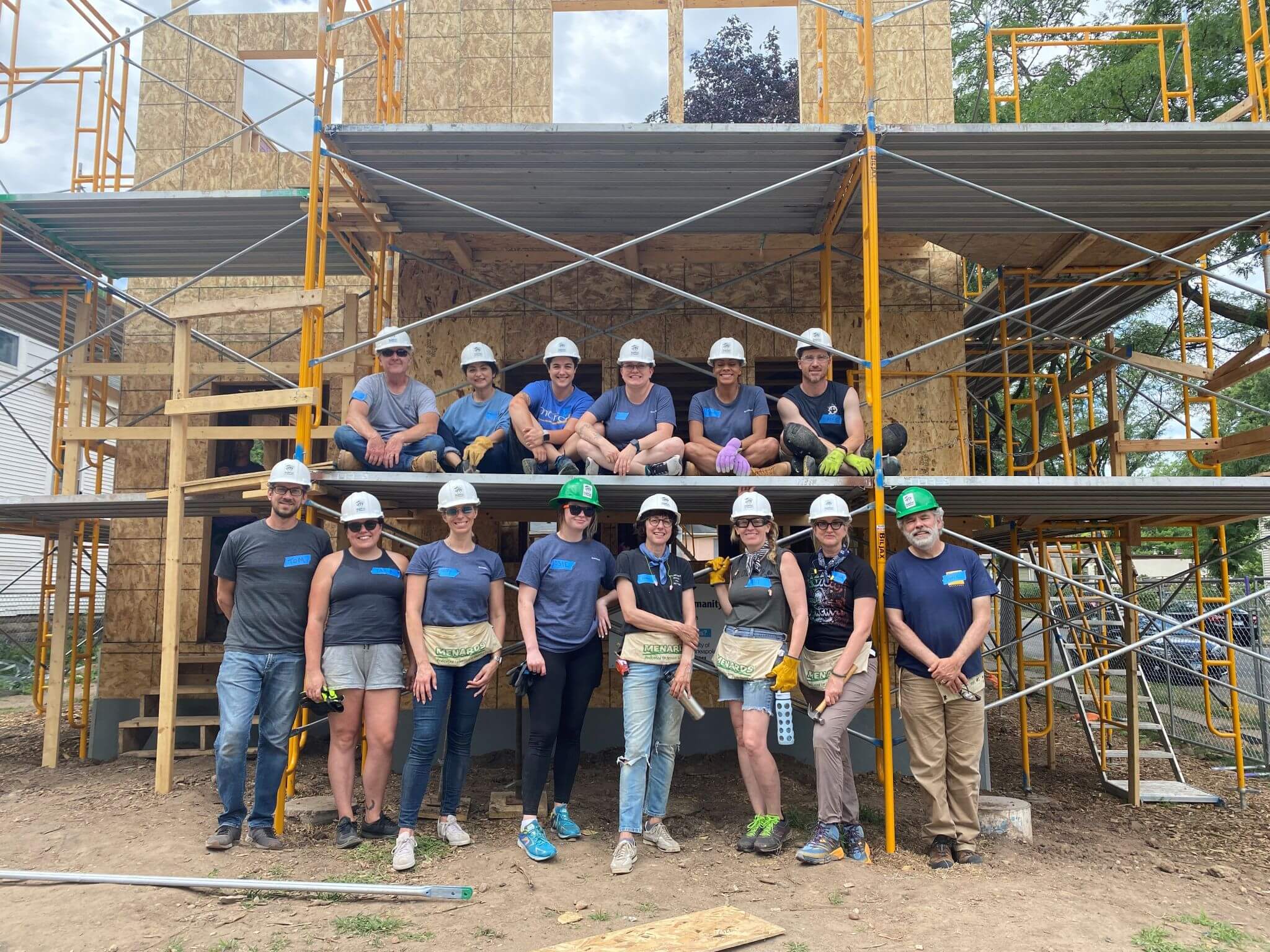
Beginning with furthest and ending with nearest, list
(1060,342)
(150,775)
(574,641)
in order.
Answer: (1060,342) < (150,775) < (574,641)

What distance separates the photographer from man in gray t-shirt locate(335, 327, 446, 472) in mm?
6152

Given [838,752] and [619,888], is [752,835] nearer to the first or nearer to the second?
[838,752]

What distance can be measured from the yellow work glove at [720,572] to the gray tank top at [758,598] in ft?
0.37

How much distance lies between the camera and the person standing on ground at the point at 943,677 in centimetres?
542

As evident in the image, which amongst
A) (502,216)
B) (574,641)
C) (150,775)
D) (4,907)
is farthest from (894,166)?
(150,775)

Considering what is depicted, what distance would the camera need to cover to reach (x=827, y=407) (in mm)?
6543

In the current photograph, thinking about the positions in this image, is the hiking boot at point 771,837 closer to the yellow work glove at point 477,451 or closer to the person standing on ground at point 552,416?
the person standing on ground at point 552,416

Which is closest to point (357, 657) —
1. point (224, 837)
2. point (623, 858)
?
point (224, 837)

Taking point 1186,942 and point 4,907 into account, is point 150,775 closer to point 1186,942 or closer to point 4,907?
point 4,907

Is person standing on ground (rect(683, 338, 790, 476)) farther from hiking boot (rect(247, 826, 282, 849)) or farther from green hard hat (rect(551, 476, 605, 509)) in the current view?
hiking boot (rect(247, 826, 282, 849))

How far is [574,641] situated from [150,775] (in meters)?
4.62

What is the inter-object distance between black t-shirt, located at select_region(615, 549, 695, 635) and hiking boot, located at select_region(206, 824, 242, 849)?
8.60 feet

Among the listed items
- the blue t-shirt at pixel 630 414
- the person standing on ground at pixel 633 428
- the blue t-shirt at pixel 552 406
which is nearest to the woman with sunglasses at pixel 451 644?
the person standing on ground at pixel 633 428

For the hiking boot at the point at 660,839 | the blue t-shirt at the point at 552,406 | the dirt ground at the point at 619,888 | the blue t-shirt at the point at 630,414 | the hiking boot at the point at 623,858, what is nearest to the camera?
the dirt ground at the point at 619,888
